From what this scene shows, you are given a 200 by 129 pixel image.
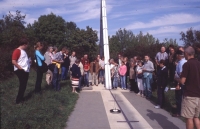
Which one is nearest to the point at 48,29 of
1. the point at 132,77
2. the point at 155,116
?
the point at 132,77

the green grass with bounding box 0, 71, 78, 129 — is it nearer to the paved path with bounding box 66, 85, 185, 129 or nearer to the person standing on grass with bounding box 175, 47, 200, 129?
the paved path with bounding box 66, 85, 185, 129

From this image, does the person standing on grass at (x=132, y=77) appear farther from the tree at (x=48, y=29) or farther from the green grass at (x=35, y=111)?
the tree at (x=48, y=29)

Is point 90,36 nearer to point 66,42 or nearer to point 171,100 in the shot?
point 66,42

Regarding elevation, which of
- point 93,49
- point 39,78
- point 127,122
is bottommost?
point 127,122

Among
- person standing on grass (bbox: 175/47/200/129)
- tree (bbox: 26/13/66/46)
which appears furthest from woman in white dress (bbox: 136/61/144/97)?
tree (bbox: 26/13/66/46)

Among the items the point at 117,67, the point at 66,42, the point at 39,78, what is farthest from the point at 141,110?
the point at 66,42

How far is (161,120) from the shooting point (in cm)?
815

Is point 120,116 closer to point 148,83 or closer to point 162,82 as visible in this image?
point 162,82

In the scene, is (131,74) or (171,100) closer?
(171,100)

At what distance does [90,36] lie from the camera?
55812 mm

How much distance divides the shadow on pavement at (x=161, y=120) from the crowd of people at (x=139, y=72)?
0.58 m

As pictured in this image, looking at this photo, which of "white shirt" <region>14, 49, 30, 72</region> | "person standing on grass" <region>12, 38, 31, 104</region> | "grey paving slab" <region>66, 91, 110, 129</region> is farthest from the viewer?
"white shirt" <region>14, 49, 30, 72</region>

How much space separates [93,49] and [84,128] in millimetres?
48394

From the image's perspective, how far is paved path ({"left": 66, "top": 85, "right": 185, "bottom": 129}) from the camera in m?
7.47
